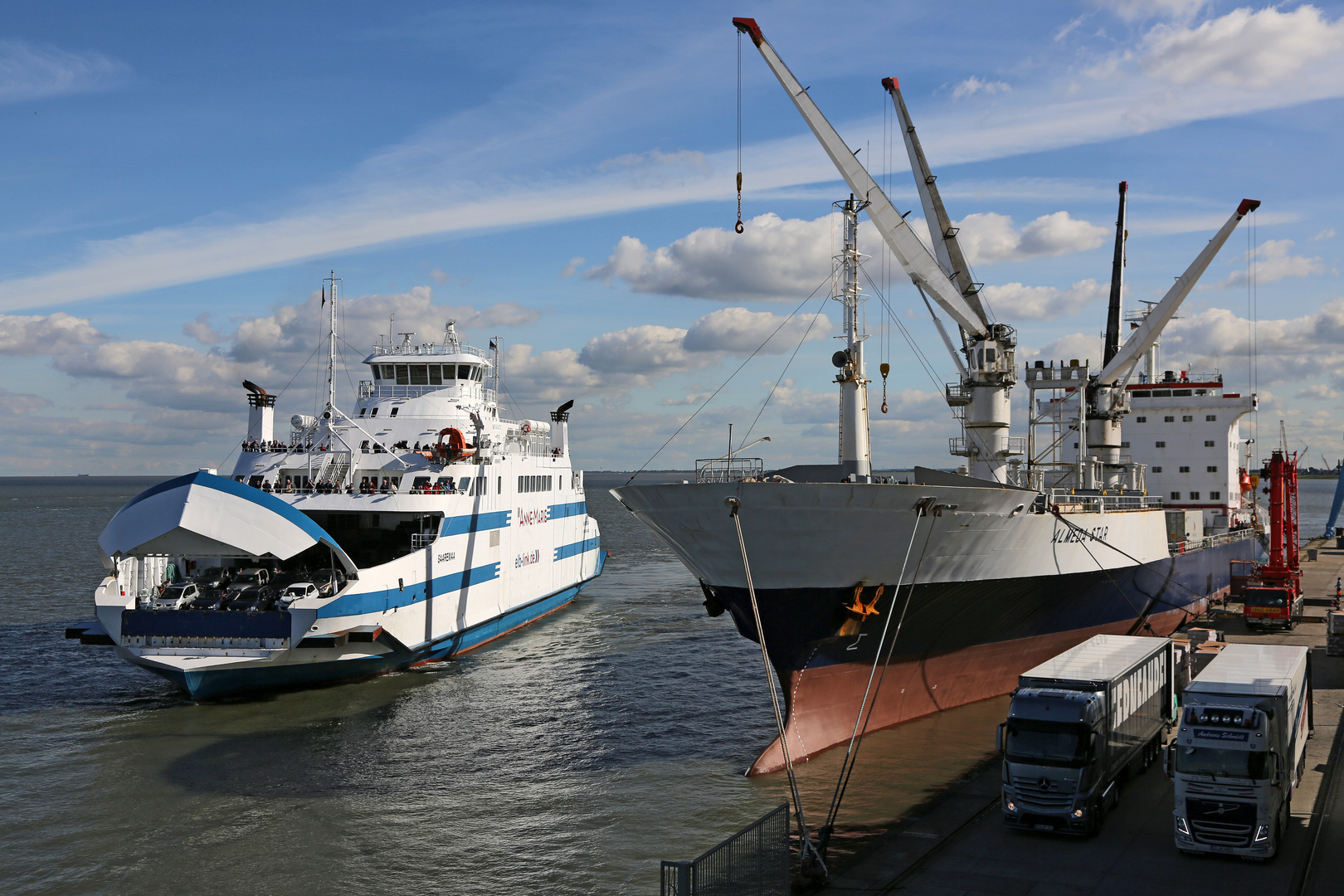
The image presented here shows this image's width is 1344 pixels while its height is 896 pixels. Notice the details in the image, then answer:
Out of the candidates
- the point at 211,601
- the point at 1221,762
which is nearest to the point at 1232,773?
the point at 1221,762

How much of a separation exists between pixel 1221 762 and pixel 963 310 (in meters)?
17.0

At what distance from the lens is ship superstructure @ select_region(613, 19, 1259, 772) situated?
18.9 m

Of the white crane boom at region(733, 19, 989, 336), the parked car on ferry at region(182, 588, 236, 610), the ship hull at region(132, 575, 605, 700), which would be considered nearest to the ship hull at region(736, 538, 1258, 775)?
the white crane boom at region(733, 19, 989, 336)

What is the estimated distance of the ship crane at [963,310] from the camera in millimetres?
25953

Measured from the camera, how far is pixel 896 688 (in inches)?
864

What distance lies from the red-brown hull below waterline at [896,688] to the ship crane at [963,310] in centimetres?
533

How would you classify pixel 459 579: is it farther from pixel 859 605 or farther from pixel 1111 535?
pixel 1111 535

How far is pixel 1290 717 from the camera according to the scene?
1589cm

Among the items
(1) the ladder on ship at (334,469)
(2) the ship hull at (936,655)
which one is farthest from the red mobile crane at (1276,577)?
(1) the ladder on ship at (334,469)

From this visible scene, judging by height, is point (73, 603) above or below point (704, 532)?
below

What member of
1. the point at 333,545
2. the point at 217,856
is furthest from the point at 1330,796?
the point at 333,545

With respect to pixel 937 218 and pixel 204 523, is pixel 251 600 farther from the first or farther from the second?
pixel 937 218

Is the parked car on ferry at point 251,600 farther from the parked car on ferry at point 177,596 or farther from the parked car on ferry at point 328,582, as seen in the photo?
the parked car on ferry at point 328,582

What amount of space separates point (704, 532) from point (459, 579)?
1488 cm
